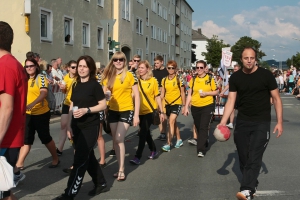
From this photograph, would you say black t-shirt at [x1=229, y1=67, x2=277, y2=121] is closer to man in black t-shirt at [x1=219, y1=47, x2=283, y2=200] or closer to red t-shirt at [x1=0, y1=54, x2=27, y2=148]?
man in black t-shirt at [x1=219, y1=47, x2=283, y2=200]

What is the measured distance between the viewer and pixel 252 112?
534 cm

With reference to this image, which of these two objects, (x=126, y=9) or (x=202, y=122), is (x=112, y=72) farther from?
(x=126, y=9)

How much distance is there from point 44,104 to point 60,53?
53.7 feet

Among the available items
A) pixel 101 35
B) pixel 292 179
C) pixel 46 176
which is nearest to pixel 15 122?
pixel 46 176

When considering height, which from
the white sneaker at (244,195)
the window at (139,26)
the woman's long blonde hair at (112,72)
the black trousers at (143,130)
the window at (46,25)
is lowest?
the white sneaker at (244,195)

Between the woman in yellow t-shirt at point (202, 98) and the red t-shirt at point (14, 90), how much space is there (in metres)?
5.05

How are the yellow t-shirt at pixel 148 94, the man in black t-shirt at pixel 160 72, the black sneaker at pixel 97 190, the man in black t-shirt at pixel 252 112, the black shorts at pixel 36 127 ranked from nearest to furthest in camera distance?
the man in black t-shirt at pixel 252 112 → the black sneaker at pixel 97 190 → the black shorts at pixel 36 127 → the yellow t-shirt at pixel 148 94 → the man in black t-shirt at pixel 160 72

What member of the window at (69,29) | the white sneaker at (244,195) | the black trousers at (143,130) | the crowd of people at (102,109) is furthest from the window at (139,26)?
the white sneaker at (244,195)

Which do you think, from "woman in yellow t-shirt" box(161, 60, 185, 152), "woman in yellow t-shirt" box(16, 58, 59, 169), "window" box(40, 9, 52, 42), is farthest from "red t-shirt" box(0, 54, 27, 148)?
"window" box(40, 9, 52, 42)

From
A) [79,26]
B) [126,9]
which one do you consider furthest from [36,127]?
[126,9]

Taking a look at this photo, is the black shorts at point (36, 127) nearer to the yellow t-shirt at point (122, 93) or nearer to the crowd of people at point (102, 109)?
the crowd of people at point (102, 109)

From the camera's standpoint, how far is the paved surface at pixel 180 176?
564 cm

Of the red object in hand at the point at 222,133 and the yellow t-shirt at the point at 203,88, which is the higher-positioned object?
the yellow t-shirt at the point at 203,88

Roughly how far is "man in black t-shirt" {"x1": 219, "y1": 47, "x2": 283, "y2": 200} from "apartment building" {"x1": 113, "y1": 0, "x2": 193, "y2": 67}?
92.6 feet
